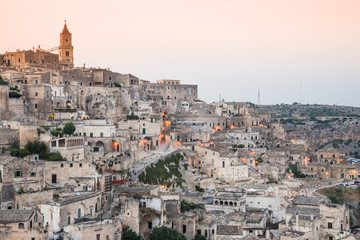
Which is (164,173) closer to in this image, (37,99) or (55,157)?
(55,157)

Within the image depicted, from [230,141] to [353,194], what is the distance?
19.0m

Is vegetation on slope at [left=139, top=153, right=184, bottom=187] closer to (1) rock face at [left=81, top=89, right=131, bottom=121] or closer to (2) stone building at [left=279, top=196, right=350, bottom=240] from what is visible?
(1) rock face at [left=81, top=89, right=131, bottom=121]

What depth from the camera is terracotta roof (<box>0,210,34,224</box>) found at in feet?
108

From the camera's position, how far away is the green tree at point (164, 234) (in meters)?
38.5

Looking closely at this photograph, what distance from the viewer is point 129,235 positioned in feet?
124

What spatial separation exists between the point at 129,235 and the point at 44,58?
163 ft

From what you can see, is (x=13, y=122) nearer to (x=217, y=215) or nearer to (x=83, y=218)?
(x=83, y=218)

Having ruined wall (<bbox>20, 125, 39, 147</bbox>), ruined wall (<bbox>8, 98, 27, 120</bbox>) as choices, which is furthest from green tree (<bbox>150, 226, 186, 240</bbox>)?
ruined wall (<bbox>8, 98, 27, 120</bbox>)

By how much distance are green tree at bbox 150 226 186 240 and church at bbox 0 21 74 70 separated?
4554 cm

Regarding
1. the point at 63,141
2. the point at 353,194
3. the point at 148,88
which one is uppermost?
the point at 148,88

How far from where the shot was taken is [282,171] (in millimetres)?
68500

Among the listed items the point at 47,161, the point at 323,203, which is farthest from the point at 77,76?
the point at 323,203

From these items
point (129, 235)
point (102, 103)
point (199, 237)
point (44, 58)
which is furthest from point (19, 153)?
point (44, 58)

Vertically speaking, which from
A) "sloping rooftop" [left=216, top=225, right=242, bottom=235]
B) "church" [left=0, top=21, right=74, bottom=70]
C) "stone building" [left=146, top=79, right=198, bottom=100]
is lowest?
"sloping rooftop" [left=216, top=225, right=242, bottom=235]
